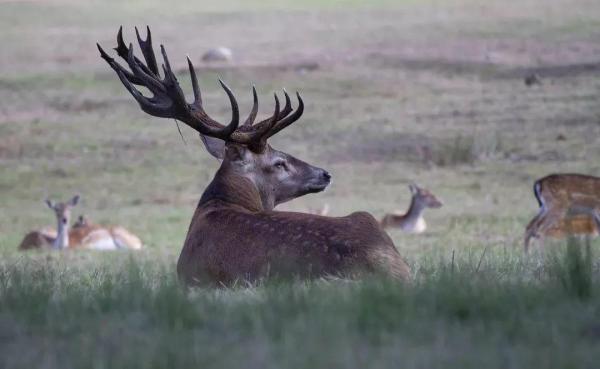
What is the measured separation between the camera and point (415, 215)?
67.1ft

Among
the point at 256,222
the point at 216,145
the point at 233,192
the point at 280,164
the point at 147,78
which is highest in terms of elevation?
the point at 147,78

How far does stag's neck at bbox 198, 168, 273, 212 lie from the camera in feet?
27.6

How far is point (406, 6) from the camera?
5878cm

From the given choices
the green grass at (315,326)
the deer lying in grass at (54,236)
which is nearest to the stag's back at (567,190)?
the deer lying in grass at (54,236)

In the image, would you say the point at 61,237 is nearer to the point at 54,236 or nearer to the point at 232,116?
the point at 54,236

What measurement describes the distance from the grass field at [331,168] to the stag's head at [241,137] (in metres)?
0.90

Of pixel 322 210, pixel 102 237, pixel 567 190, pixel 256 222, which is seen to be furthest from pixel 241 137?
pixel 322 210

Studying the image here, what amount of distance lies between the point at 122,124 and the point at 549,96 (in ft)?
32.9

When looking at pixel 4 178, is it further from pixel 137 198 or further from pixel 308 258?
pixel 308 258

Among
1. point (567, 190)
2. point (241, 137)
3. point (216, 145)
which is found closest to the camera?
point (241, 137)

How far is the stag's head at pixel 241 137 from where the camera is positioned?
28.9 feet

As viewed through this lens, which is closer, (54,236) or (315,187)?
(315,187)

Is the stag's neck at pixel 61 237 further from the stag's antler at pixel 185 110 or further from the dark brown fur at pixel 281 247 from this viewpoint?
the dark brown fur at pixel 281 247

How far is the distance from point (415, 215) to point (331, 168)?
4.76m
